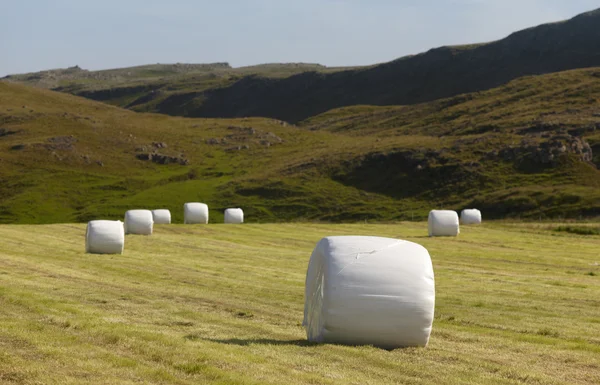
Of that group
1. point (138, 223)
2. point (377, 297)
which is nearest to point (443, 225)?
point (138, 223)

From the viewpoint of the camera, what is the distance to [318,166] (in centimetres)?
13538

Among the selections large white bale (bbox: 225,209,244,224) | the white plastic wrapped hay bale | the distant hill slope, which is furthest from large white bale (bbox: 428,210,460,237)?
the distant hill slope

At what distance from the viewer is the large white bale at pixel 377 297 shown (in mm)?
15891

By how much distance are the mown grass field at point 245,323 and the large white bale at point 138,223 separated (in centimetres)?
1113

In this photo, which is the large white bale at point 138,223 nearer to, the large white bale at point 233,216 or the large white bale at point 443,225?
the large white bale at point 443,225

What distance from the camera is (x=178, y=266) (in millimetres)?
35906

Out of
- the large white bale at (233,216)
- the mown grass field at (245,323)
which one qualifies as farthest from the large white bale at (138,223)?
the large white bale at (233,216)

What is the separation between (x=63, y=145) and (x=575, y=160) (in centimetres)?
8589

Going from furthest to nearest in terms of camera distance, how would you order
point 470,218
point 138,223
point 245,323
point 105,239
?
Answer: point 470,218, point 138,223, point 105,239, point 245,323

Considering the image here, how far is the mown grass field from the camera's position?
13797mm

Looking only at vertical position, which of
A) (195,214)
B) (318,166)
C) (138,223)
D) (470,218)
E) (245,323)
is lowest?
(470,218)

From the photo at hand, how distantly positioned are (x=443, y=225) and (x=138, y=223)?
66.7ft

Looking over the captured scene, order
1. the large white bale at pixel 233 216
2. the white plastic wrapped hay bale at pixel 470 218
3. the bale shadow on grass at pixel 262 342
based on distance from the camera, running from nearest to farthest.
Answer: the bale shadow on grass at pixel 262 342, the white plastic wrapped hay bale at pixel 470 218, the large white bale at pixel 233 216

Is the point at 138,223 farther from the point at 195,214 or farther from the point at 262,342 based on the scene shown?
the point at 262,342
